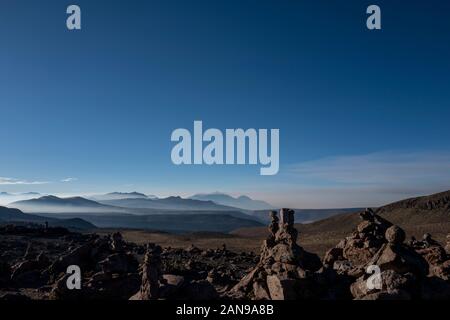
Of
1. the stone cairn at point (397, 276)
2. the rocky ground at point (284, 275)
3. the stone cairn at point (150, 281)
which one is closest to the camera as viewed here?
the stone cairn at point (397, 276)

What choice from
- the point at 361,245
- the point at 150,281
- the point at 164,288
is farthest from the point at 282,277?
the point at 361,245

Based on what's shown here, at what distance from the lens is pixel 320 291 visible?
15.1m

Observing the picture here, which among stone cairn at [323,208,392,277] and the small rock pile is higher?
stone cairn at [323,208,392,277]

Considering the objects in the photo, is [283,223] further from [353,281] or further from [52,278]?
[52,278]

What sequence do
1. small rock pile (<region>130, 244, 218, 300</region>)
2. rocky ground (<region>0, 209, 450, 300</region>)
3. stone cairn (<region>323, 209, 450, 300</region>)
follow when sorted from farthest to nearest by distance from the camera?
small rock pile (<region>130, 244, 218, 300</region>), rocky ground (<region>0, 209, 450, 300</region>), stone cairn (<region>323, 209, 450, 300</region>)

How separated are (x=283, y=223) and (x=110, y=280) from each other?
344 inches

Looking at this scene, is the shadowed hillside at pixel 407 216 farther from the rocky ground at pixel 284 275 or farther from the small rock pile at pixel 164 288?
the small rock pile at pixel 164 288

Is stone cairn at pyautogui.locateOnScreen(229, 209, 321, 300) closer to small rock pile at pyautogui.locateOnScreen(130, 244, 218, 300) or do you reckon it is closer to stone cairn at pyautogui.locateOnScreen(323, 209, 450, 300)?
stone cairn at pyautogui.locateOnScreen(323, 209, 450, 300)

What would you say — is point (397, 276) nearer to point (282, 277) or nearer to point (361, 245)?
point (282, 277)

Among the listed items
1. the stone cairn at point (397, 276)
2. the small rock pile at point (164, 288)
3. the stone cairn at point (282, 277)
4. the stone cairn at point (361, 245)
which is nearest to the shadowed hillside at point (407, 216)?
the stone cairn at point (361, 245)

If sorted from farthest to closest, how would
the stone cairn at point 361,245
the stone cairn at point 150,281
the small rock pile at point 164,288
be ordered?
the stone cairn at point 361,245
the small rock pile at point 164,288
the stone cairn at point 150,281

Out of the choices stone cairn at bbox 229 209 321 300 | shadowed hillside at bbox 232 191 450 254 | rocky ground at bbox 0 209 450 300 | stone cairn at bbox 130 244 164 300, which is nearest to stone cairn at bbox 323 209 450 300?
rocky ground at bbox 0 209 450 300
